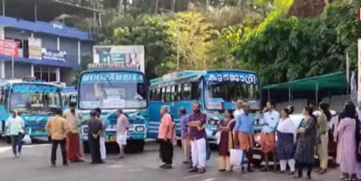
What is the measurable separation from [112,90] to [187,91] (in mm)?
2935

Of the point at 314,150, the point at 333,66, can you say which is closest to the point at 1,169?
the point at 314,150

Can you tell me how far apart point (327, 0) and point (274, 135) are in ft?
56.9

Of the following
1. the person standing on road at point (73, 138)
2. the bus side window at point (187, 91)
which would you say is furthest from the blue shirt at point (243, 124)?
the bus side window at point (187, 91)

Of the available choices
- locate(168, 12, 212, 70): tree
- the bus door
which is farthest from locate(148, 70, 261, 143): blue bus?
locate(168, 12, 212, 70): tree

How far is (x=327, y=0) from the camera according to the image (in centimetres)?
3128

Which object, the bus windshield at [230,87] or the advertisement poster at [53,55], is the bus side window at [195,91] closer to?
the bus windshield at [230,87]

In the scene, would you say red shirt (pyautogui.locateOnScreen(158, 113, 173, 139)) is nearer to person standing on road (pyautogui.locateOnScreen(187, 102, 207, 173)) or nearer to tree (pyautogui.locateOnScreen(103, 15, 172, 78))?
person standing on road (pyautogui.locateOnScreen(187, 102, 207, 173))

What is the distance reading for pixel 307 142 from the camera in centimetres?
1392

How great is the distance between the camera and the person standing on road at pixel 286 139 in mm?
14961

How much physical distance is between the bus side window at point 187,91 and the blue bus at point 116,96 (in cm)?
171

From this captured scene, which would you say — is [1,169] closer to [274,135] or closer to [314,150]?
[274,135]

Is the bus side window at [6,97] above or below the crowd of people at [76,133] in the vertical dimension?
above

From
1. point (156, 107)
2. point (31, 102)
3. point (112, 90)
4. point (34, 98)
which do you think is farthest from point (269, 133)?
point (34, 98)

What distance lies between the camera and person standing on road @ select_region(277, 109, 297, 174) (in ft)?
49.1
